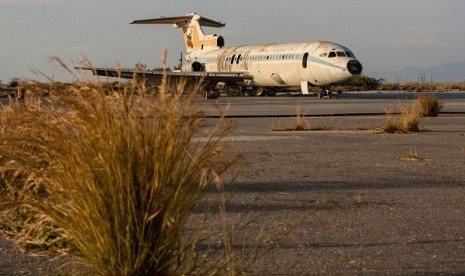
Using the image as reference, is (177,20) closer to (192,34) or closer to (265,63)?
(192,34)

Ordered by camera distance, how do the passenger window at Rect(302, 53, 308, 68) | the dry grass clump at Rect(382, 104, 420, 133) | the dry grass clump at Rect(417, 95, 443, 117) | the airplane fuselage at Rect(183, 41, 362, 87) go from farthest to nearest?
1. the passenger window at Rect(302, 53, 308, 68)
2. the airplane fuselage at Rect(183, 41, 362, 87)
3. the dry grass clump at Rect(417, 95, 443, 117)
4. the dry grass clump at Rect(382, 104, 420, 133)

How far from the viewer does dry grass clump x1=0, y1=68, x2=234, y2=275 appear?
3846 millimetres

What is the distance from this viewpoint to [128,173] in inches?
150

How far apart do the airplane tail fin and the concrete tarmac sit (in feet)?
139

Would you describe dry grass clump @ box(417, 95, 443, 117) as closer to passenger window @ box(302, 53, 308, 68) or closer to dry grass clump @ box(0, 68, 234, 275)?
passenger window @ box(302, 53, 308, 68)

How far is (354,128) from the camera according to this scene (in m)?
18.4

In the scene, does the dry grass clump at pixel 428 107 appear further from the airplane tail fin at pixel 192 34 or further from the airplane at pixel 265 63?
the airplane tail fin at pixel 192 34

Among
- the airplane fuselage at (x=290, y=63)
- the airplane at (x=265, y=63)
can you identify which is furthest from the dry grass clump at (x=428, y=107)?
the airplane fuselage at (x=290, y=63)

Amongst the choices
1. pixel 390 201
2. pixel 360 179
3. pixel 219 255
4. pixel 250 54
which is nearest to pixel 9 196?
pixel 219 255

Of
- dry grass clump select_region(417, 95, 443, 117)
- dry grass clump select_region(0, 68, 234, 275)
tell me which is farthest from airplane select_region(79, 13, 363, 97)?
dry grass clump select_region(0, 68, 234, 275)

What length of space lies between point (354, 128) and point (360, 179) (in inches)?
347

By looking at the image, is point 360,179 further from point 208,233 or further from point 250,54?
point 250,54

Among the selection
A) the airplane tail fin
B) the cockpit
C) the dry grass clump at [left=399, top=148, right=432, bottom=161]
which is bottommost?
the dry grass clump at [left=399, top=148, right=432, bottom=161]

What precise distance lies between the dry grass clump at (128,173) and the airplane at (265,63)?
26.8 meters
